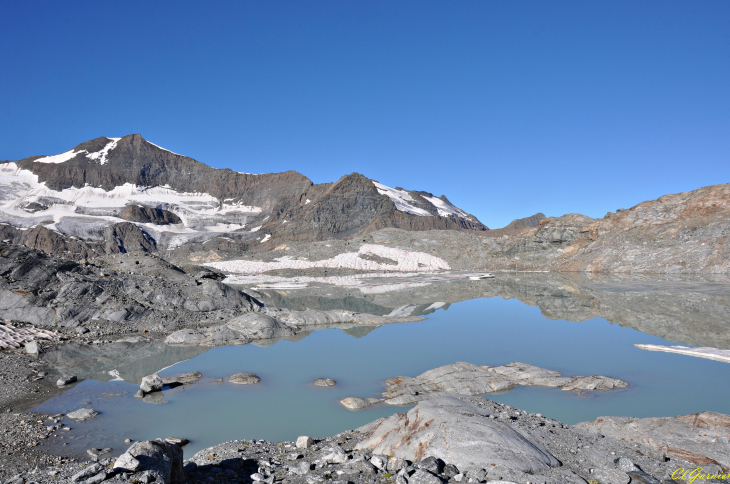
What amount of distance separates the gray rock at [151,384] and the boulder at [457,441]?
5.45 m

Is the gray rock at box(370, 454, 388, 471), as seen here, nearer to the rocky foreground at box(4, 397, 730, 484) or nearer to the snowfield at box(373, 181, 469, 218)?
the rocky foreground at box(4, 397, 730, 484)

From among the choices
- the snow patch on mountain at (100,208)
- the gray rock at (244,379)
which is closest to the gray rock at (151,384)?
Result: the gray rock at (244,379)

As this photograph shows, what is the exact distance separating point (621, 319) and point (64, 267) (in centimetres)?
2214

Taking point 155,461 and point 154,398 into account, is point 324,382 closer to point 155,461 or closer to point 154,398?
point 154,398

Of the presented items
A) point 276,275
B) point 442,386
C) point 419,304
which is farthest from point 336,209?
point 442,386

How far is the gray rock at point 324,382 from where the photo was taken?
9.16 meters

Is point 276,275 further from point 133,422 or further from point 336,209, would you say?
point 336,209

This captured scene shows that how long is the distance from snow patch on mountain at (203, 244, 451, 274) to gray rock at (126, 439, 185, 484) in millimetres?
39998

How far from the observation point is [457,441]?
468 centimetres

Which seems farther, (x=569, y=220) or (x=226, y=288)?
(x=569, y=220)

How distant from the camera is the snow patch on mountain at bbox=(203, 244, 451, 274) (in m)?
44.8

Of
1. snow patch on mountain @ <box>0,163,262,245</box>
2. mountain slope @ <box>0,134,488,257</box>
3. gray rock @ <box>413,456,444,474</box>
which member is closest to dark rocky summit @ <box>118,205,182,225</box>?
mountain slope @ <box>0,134,488,257</box>

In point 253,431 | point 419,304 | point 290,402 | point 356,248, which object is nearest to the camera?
point 253,431

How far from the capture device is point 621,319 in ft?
53.5
